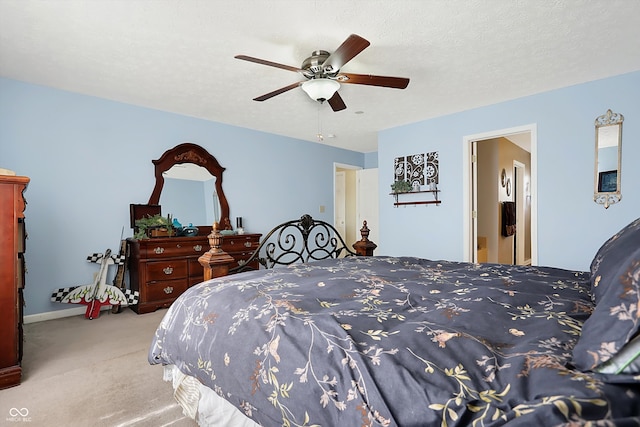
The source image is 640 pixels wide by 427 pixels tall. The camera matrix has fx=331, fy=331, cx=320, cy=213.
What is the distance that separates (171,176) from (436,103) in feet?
11.6

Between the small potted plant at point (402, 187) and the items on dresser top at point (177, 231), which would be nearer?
the items on dresser top at point (177, 231)

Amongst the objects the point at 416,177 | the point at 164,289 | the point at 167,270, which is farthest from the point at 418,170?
the point at 164,289

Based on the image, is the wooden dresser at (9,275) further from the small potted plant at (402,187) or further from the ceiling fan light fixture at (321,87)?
the small potted plant at (402,187)

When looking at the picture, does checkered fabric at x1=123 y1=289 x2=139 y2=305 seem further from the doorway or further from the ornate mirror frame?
the doorway

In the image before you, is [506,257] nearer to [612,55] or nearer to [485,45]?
[612,55]

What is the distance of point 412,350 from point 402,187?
423 cm

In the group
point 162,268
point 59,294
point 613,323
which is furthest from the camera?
point 162,268

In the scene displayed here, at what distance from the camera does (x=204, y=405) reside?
1395mm

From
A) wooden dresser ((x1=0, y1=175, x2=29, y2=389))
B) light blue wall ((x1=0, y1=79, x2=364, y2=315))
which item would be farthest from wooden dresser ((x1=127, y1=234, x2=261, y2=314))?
wooden dresser ((x1=0, y1=175, x2=29, y2=389))

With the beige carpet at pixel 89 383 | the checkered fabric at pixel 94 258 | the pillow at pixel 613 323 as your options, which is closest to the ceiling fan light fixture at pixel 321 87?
the pillow at pixel 613 323

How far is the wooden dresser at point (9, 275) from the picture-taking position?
2102 mm

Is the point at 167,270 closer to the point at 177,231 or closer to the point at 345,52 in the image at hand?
the point at 177,231

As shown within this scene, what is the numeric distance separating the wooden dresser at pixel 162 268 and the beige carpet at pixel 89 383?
0.60 meters

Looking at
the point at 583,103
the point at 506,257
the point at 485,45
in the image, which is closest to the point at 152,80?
the point at 485,45
